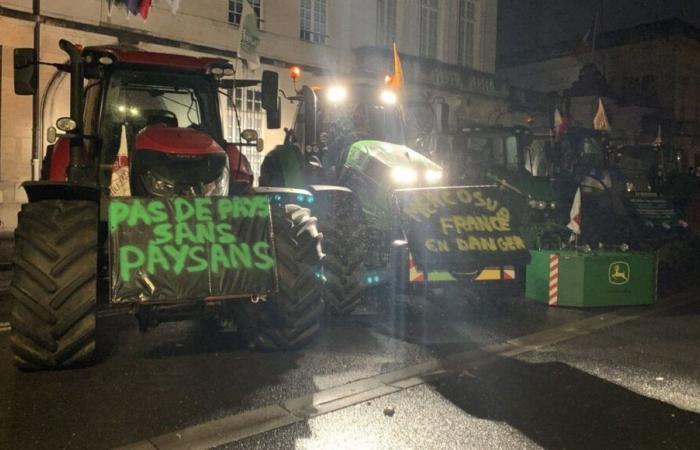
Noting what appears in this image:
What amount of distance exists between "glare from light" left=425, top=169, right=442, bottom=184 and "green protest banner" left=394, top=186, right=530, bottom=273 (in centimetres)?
63

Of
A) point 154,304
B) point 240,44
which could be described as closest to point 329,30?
point 240,44

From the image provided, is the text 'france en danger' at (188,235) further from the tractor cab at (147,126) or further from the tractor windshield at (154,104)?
the tractor windshield at (154,104)

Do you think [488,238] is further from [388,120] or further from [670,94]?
[670,94]

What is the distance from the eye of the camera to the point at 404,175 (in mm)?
7859

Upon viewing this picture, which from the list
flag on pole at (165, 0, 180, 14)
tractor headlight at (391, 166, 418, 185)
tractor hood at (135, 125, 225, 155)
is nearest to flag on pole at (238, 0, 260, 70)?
tractor headlight at (391, 166, 418, 185)

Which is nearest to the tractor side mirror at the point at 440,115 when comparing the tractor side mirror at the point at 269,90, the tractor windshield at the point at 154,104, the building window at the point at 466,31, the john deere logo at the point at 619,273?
the john deere logo at the point at 619,273

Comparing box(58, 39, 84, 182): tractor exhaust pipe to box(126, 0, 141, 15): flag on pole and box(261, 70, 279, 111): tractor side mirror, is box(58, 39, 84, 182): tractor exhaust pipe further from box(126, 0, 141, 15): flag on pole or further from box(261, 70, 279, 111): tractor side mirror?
box(126, 0, 141, 15): flag on pole

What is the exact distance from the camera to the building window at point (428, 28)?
25.0 meters

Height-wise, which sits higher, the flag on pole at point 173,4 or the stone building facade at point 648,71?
the stone building facade at point 648,71

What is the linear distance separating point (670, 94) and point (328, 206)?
33.5 m

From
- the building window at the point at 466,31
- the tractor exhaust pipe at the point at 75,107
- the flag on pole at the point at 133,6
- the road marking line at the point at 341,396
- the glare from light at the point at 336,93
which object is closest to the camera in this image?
the road marking line at the point at 341,396

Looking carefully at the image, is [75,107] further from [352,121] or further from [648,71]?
[648,71]

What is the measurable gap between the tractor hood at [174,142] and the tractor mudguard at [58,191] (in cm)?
54

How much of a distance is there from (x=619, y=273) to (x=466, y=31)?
69.2 ft
